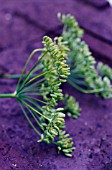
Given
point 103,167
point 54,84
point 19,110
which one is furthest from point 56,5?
point 103,167

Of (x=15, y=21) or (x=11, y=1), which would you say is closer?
(x=15, y=21)

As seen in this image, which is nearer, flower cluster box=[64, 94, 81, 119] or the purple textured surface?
the purple textured surface

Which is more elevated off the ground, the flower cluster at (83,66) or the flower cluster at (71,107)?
the flower cluster at (83,66)

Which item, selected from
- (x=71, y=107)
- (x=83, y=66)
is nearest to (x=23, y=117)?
(x=71, y=107)

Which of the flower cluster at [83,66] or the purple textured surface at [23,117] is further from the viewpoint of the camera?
the flower cluster at [83,66]

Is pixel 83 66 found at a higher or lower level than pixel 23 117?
higher

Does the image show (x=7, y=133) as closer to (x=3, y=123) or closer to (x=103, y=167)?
(x=3, y=123)

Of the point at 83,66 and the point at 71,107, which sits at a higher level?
the point at 83,66

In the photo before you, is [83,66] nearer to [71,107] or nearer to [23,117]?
[71,107]
